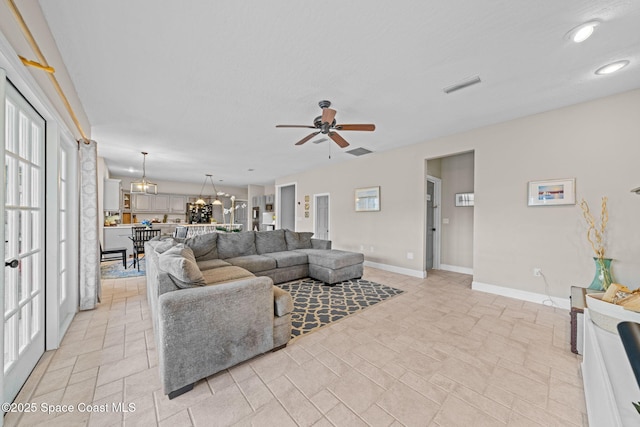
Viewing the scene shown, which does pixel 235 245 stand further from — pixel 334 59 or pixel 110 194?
pixel 110 194

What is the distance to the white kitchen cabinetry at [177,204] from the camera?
939cm

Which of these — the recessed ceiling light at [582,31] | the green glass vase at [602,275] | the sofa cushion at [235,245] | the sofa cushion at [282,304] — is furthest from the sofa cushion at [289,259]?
the recessed ceiling light at [582,31]

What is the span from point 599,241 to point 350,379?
346 cm

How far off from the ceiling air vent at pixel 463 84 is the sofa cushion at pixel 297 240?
11.9 feet

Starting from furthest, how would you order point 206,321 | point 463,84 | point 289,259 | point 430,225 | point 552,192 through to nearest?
point 430,225, point 289,259, point 552,192, point 463,84, point 206,321

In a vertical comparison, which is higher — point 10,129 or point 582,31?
point 582,31

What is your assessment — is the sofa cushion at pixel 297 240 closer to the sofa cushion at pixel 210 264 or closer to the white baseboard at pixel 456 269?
the sofa cushion at pixel 210 264

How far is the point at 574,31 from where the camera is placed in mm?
1863

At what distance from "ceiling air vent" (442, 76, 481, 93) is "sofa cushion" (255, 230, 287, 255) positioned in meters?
3.74

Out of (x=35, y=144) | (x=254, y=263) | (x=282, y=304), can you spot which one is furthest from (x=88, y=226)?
(x=282, y=304)

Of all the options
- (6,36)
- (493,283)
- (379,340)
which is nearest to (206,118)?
(6,36)

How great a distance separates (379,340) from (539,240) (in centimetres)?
283

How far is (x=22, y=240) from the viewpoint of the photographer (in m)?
1.82

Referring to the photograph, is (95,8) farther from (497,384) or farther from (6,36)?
(497,384)
